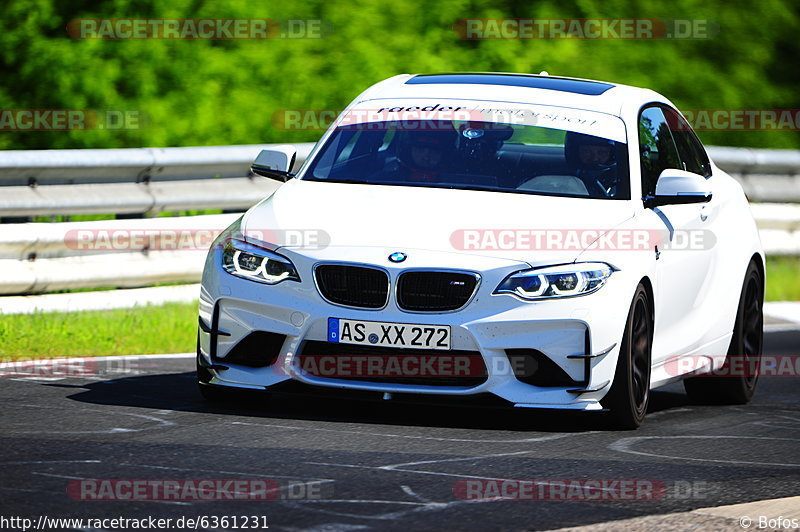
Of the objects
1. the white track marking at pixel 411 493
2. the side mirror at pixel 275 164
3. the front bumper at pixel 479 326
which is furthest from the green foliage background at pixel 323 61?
the white track marking at pixel 411 493

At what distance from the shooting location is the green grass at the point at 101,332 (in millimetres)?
10094

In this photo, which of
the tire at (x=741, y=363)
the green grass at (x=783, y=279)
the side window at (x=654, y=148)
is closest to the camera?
the side window at (x=654, y=148)

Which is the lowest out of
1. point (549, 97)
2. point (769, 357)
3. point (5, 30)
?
point (769, 357)

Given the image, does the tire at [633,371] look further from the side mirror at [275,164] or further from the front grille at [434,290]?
the side mirror at [275,164]

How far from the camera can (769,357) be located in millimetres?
11828

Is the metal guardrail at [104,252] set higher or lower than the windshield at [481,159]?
lower

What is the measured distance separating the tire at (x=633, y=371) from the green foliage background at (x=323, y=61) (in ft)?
32.2

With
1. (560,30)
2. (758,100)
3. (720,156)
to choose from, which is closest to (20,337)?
(720,156)

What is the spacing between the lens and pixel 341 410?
799 centimetres

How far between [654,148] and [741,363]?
A: 148 centimetres

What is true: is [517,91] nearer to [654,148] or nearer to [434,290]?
[654,148]

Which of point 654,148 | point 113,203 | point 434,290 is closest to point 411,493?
point 434,290

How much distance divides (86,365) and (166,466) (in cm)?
344

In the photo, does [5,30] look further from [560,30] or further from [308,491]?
[308,491]
